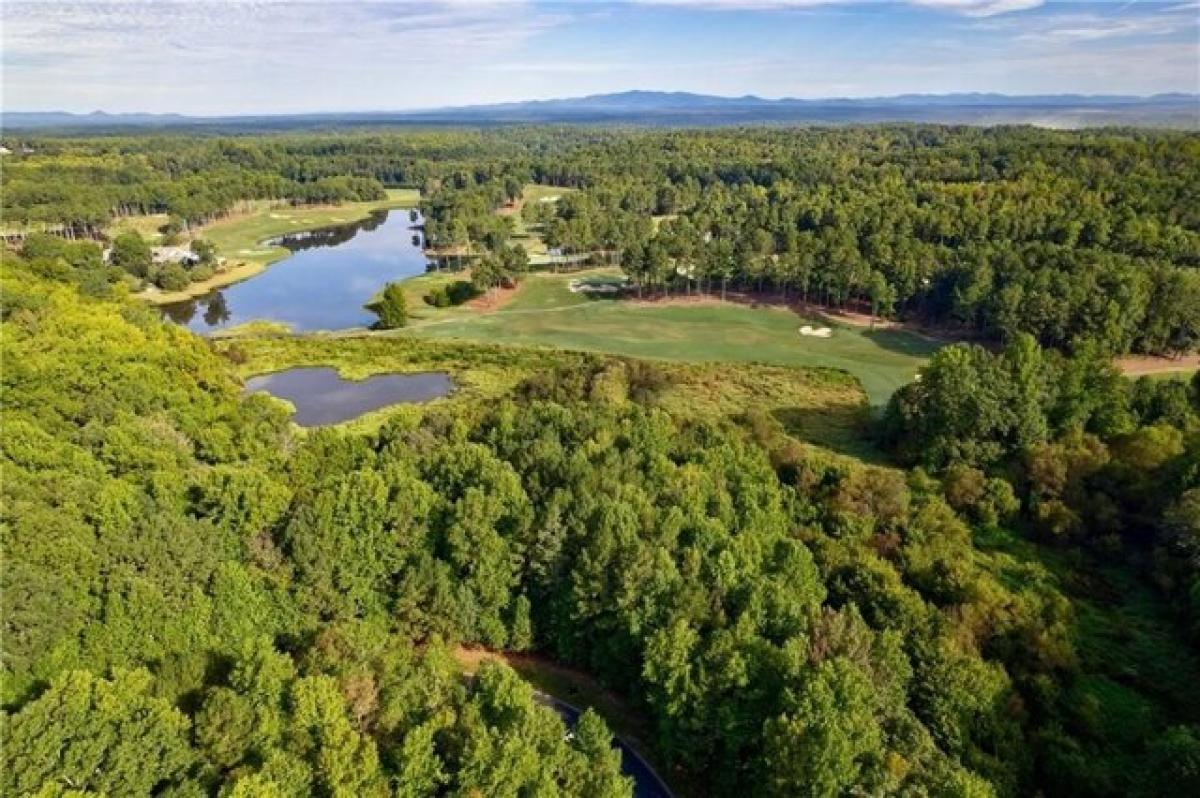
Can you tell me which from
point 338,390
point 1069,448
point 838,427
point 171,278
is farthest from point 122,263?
point 1069,448

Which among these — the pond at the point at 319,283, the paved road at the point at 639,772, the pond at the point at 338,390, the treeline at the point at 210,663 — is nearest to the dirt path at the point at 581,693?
the paved road at the point at 639,772

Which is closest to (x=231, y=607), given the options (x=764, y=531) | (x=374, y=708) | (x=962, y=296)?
(x=374, y=708)

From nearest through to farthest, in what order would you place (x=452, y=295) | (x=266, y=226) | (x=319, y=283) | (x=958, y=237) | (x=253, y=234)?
1. (x=958, y=237)
2. (x=452, y=295)
3. (x=319, y=283)
4. (x=253, y=234)
5. (x=266, y=226)

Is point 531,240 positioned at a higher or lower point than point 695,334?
higher

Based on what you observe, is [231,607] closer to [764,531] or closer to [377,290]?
[764,531]

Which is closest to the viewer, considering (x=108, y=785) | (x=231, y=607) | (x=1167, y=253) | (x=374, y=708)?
(x=108, y=785)

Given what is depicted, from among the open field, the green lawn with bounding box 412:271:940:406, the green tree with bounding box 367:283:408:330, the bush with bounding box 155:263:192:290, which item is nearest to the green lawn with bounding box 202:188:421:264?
the open field

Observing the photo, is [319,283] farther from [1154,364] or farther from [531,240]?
[1154,364]
